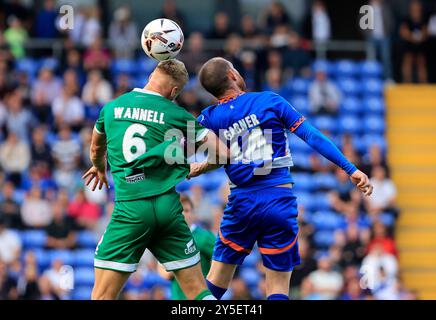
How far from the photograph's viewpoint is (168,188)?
7.56 meters

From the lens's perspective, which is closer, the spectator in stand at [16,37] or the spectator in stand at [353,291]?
the spectator in stand at [353,291]

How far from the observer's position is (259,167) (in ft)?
26.5

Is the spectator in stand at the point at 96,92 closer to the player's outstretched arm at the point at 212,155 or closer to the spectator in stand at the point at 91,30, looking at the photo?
the spectator in stand at the point at 91,30

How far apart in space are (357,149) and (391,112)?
200 centimetres

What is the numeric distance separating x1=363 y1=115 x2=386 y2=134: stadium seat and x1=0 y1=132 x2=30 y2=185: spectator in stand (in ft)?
20.9

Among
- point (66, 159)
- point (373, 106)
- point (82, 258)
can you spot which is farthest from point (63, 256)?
point (373, 106)

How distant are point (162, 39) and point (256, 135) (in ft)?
3.54

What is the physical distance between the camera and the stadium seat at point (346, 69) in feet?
63.7

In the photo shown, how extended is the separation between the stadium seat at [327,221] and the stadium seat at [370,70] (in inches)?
152

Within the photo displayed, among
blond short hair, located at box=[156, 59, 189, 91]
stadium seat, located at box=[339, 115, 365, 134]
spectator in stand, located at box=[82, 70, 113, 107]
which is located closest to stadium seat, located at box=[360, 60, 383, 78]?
stadium seat, located at box=[339, 115, 365, 134]

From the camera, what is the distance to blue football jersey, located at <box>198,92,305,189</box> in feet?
26.4

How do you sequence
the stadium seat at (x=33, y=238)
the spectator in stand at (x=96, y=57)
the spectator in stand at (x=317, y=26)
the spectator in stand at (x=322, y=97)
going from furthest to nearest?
the spectator in stand at (x=317, y=26), the spectator in stand at (x=322, y=97), the spectator in stand at (x=96, y=57), the stadium seat at (x=33, y=238)

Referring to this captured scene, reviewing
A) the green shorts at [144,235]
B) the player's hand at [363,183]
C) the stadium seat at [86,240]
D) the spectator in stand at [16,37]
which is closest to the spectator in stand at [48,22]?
the spectator in stand at [16,37]

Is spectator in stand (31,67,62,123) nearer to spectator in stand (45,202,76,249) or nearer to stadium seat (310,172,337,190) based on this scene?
spectator in stand (45,202,76,249)
